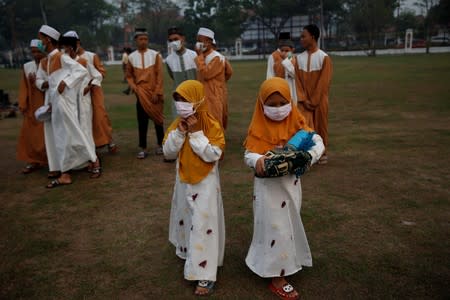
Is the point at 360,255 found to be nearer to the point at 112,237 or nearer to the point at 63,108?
the point at 112,237

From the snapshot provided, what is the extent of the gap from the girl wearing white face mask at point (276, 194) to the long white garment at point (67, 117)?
3176 mm

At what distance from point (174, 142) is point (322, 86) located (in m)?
3.19

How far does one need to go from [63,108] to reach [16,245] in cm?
200

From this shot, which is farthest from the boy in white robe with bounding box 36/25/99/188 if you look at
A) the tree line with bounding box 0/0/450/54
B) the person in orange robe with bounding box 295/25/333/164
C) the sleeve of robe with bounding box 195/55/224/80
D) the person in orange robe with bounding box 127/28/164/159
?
the tree line with bounding box 0/0/450/54

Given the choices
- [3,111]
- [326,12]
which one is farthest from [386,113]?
[326,12]

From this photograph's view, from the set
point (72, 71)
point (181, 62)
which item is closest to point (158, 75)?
point (181, 62)

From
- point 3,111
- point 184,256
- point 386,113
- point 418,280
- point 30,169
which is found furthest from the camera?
point 3,111

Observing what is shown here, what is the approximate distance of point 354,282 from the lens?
2.81 m

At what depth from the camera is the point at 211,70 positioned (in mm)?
5906

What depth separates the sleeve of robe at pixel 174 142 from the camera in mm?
2754

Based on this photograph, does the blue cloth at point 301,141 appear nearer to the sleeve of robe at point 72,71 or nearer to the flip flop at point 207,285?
the flip flop at point 207,285

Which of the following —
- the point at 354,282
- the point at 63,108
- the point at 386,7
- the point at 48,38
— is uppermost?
the point at 386,7

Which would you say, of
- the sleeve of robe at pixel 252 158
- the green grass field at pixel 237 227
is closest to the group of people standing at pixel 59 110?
the green grass field at pixel 237 227

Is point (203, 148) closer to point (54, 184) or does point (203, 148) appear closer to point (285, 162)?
point (285, 162)
